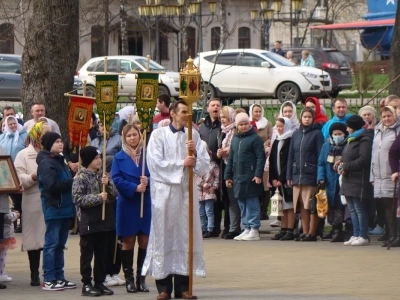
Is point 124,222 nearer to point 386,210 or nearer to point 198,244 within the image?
point 198,244

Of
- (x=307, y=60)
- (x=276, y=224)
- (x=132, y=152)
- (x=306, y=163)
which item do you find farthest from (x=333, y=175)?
(x=307, y=60)

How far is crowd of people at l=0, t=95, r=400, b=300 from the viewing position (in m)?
11.4

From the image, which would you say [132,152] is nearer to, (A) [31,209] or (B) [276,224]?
(A) [31,209]

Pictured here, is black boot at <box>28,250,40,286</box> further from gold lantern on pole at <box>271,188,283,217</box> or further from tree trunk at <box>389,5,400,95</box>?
tree trunk at <box>389,5,400,95</box>

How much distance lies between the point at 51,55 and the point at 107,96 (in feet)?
22.3

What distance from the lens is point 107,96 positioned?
1202cm

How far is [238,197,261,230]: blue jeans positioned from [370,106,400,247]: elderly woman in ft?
6.42

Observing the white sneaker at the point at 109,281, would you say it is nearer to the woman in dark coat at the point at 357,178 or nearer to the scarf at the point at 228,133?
the woman in dark coat at the point at 357,178

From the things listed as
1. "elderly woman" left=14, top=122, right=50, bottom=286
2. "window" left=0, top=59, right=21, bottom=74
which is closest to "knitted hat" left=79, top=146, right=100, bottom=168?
"elderly woman" left=14, top=122, right=50, bottom=286

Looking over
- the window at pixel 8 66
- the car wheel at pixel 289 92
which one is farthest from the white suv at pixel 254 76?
the window at pixel 8 66

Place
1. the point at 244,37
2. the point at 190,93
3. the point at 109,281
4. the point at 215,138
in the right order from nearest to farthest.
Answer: the point at 190,93, the point at 109,281, the point at 215,138, the point at 244,37

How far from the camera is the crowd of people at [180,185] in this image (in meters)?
11.4

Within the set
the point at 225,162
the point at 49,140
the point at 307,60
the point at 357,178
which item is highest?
the point at 307,60

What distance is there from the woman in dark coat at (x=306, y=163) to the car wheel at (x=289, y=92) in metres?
18.7
